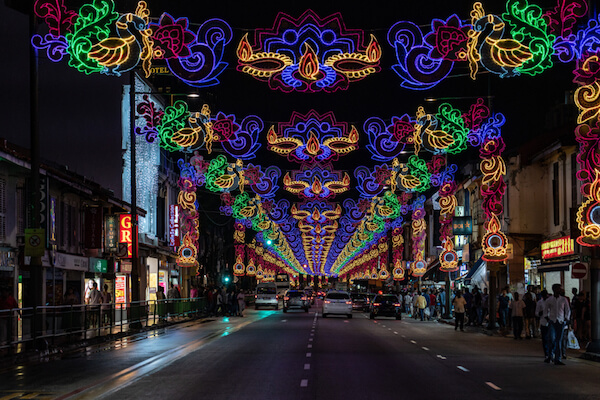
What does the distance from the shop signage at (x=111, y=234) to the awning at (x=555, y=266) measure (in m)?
20.5

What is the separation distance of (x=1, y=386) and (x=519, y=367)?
11.7 metres

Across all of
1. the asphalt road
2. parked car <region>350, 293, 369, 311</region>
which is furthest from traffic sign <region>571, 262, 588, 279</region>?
parked car <region>350, 293, 369, 311</region>

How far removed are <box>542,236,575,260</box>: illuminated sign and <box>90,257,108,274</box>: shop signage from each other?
21.2 m

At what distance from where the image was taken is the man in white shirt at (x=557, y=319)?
76.7ft

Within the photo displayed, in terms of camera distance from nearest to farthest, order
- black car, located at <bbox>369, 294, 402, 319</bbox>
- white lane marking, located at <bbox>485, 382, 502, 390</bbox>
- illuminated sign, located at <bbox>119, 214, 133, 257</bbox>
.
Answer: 1. white lane marking, located at <bbox>485, 382, 502, 390</bbox>
2. illuminated sign, located at <bbox>119, 214, 133, 257</bbox>
3. black car, located at <bbox>369, 294, 402, 319</bbox>

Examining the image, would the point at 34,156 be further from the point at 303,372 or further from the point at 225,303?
the point at 225,303

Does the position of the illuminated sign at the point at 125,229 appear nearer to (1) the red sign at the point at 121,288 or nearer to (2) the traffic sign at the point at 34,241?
(1) the red sign at the point at 121,288

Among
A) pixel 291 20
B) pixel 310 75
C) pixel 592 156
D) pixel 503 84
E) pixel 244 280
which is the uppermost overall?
pixel 503 84

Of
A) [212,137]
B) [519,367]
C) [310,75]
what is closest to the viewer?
[519,367]

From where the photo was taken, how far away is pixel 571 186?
4069 cm

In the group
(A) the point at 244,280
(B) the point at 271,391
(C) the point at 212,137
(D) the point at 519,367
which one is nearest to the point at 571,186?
(C) the point at 212,137

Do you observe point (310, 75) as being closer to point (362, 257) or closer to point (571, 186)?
point (571, 186)

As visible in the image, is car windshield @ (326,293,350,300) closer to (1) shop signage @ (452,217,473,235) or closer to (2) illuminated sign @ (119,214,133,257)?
(1) shop signage @ (452,217,473,235)

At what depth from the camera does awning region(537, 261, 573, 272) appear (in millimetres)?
40250
